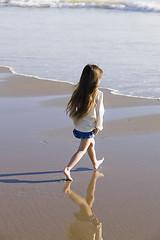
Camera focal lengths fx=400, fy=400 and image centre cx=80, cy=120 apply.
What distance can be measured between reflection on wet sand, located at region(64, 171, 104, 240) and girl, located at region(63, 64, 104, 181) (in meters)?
0.33

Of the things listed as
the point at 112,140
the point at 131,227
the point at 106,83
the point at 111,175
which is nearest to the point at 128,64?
the point at 106,83

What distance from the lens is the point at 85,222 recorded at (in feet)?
11.0

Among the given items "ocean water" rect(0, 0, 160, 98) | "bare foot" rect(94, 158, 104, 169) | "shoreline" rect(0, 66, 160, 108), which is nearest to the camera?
"bare foot" rect(94, 158, 104, 169)

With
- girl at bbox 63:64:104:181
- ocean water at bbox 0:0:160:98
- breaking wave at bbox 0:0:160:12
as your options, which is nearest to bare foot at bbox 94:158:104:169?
girl at bbox 63:64:104:181

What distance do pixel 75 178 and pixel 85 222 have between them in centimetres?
90

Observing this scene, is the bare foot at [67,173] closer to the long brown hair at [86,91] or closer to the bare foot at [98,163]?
the bare foot at [98,163]

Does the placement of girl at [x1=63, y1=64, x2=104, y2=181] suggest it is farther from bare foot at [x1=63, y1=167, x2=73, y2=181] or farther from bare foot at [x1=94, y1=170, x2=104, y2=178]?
bare foot at [x1=94, y1=170, x2=104, y2=178]

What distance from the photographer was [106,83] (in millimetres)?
8836

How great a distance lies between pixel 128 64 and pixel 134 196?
710cm

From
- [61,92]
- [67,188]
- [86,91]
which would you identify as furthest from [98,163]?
[61,92]

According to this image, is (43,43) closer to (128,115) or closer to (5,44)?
(5,44)

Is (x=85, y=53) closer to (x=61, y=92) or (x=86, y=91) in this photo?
(x=61, y=92)

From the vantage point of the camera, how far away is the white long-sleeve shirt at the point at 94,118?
4.04 metres

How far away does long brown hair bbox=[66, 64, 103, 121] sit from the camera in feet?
12.9
